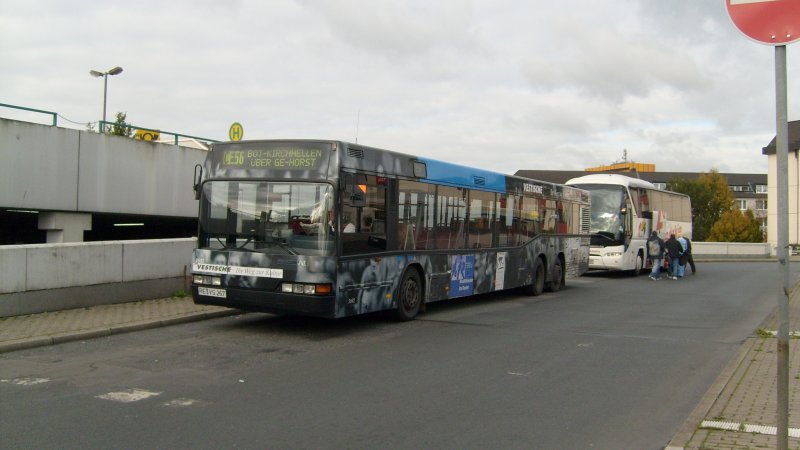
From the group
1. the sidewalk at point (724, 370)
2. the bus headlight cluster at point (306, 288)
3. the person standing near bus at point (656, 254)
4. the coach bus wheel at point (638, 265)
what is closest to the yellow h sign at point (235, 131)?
the sidewalk at point (724, 370)

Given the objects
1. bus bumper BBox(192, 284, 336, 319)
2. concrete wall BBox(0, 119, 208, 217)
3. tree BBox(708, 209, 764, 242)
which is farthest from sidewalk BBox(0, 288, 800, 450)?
tree BBox(708, 209, 764, 242)

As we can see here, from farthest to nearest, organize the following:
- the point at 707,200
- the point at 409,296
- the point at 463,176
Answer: the point at 707,200
the point at 463,176
the point at 409,296

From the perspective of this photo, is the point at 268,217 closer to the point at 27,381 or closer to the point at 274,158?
the point at 274,158

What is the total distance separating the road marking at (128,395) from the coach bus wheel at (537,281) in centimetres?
1170

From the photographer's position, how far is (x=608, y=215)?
24.4m

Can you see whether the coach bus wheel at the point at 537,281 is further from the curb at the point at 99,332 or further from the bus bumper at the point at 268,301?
the bus bumper at the point at 268,301

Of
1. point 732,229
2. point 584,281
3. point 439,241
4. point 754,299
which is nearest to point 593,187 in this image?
point 584,281

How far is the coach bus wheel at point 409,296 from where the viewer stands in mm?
11570

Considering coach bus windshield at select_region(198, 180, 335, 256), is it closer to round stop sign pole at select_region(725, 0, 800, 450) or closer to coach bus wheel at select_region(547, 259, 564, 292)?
round stop sign pole at select_region(725, 0, 800, 450)

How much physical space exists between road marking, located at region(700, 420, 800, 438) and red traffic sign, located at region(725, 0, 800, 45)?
3130mm

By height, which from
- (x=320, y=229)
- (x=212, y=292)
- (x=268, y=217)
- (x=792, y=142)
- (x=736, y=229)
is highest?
(x=792, y=142)

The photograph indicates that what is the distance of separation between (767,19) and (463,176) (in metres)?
9.51

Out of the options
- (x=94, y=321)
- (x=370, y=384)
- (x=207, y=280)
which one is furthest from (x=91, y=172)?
(x=370, y=384)

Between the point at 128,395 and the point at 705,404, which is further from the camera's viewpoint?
the point at 128,395
